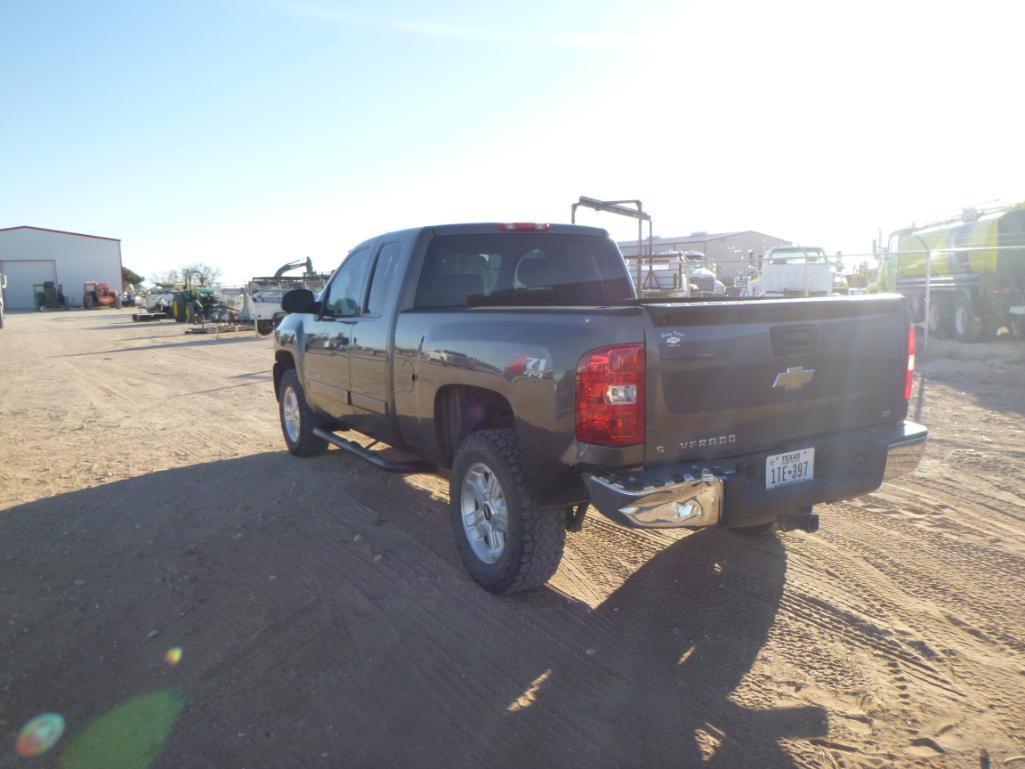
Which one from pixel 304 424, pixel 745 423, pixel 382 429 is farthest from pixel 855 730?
pixel 304 424

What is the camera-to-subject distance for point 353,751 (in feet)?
9.29

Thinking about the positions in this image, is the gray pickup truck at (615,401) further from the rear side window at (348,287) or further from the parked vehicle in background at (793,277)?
the parked vehicle in background at (793,277)

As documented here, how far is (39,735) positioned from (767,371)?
338 centimetres

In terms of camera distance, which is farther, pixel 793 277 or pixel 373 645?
pixel 793 277

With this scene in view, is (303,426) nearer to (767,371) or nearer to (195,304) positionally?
(767,371)

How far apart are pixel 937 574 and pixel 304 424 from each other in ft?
16.7

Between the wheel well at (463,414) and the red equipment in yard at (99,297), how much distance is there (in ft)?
221

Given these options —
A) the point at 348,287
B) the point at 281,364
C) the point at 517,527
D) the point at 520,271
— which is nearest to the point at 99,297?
the point at 281,364

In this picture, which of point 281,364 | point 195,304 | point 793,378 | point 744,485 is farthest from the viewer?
point 195,304

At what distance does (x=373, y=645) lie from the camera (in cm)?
359

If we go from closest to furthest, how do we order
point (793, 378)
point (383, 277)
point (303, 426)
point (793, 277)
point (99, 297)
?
point (793, 378)
point (383, 277)
point (303, 426)
point (793, 277)
point (99, 297)

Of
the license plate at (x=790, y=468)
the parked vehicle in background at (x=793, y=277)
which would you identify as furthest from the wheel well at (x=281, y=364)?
the parked vehicle in background at (x=793, y=277)

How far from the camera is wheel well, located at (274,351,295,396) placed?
742 centimetres

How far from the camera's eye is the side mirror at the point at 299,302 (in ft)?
20.1
